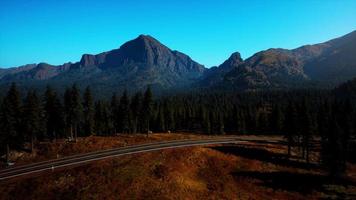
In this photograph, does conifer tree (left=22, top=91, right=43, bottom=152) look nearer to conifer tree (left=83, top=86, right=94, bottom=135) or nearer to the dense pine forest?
the dense pine forest

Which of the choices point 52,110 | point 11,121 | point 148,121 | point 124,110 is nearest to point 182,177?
point 11,121

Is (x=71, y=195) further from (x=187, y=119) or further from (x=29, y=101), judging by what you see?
(x=187, y=119)

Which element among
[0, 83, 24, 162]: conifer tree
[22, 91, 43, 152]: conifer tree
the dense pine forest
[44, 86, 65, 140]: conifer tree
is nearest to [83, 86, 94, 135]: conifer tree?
the dense pine forest

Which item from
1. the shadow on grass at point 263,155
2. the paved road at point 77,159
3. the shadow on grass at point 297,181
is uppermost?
the paved road at point 77,159

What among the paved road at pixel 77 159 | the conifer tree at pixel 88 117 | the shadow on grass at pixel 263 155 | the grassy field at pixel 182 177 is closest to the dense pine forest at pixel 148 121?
the conifer tree at pixel 88 117

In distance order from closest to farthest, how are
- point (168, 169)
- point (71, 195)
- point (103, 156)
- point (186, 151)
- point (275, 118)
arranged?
point (71, 195) < point (168, 169) < point (103, 156) < point (186, 151) < point (275, 118)

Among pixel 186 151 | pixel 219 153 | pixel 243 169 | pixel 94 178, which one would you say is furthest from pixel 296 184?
pixel 94 178

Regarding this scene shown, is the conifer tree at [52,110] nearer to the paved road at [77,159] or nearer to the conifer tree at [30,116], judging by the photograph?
the conifer tree at [30,116]

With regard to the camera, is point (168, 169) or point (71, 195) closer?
point (71, 195)

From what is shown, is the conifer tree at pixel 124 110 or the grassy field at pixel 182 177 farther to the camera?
the conifer tree at pixel 124 110

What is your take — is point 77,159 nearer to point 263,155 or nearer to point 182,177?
point 182,177
